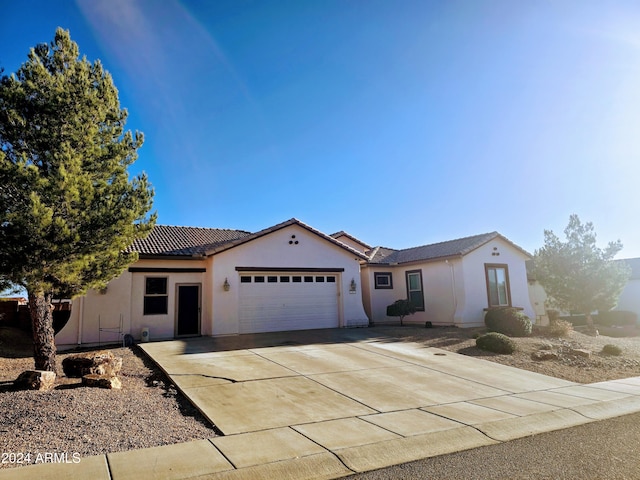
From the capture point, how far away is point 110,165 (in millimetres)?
9461

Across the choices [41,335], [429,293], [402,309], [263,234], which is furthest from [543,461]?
[429,293]

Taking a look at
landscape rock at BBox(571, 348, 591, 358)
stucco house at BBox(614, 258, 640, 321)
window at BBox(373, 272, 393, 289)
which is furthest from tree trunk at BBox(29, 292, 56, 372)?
stucco house at BBox(614, 258, 640, 321)

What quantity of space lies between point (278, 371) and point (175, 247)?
9.25 m

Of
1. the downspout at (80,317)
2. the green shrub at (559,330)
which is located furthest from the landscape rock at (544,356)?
the downspout at (80,317)

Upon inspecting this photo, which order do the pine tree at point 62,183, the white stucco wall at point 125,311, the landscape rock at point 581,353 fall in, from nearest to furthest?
the pine tree at point 62,183 → the landscape rock at point 581,353 → the white stucco wall at point 125,311

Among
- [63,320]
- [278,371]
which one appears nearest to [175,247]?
[63,320]

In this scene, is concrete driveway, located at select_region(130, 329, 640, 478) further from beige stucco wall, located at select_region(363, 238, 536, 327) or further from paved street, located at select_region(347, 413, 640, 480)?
beige stucco wall, located at select_region(363, 238, 536, 327)

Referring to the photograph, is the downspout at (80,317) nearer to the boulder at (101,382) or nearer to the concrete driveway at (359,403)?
the concrete driveway at (359,403)

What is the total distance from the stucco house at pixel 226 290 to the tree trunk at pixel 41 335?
252 inches

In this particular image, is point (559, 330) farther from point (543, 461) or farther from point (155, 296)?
point (155, 296)

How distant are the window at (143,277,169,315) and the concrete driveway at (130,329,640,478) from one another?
10.8ft

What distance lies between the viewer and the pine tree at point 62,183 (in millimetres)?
7957

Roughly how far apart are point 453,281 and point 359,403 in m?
13.5

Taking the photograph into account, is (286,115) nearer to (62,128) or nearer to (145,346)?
(62,128)
